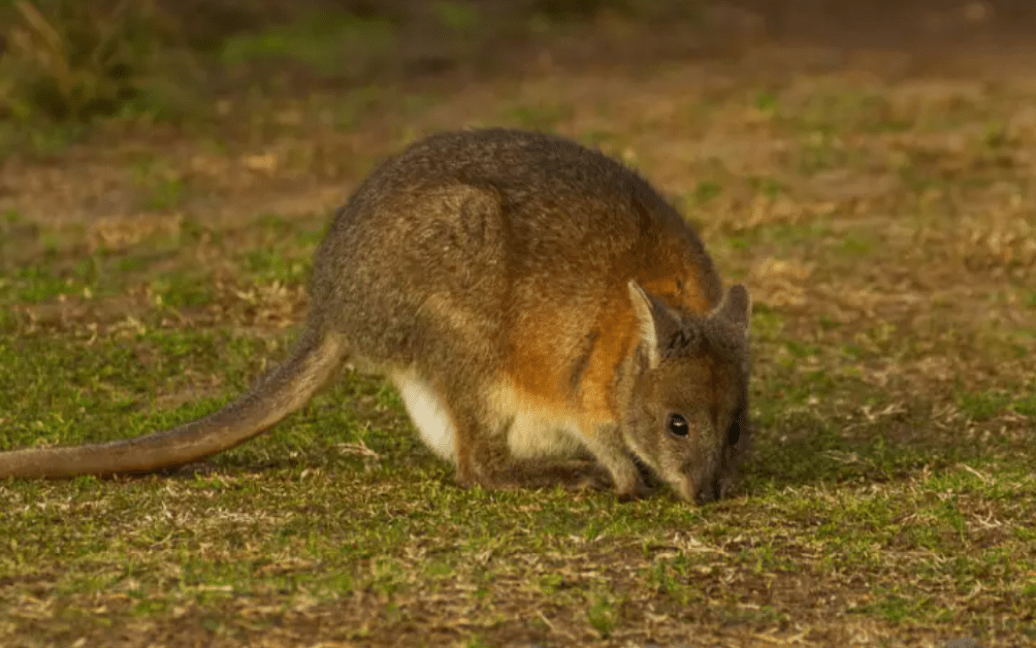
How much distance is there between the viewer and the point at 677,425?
21.9ft

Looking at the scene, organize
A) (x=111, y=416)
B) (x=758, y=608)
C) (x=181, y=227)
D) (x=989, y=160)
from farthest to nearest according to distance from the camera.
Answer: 1. (x=989, y=160)
2. (x=181, y=227)
3. (x=111, y=416)
4. (x=758, y=608)

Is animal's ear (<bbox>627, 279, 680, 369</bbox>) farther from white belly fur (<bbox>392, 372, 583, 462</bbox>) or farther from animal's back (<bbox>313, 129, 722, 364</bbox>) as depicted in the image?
white belly fur (<bbox>392, 372, 583, 462</bbox>)

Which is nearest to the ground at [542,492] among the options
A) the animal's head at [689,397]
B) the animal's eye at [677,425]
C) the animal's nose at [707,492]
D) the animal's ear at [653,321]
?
the animal's nose at [707,492]

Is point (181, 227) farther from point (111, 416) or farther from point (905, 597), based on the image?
point (905, 597)

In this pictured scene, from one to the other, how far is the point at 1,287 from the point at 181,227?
4.97ft

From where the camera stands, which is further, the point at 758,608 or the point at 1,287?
the point at 1,287

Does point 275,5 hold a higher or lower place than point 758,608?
higher

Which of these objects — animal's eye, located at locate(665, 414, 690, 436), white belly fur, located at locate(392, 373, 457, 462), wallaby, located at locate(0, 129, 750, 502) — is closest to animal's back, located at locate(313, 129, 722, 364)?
wallaby, located at locate(0, 129, 750, 502)

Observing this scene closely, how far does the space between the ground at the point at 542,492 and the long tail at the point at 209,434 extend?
0.10 metres

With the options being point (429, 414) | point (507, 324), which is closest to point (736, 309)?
point (507, 324)

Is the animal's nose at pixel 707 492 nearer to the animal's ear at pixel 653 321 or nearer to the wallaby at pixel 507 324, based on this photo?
the wallaby at pixel 507 324

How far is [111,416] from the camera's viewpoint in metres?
8.15

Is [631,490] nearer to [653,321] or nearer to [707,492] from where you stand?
[707,492]

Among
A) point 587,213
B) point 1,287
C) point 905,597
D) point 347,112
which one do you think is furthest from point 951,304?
point 347,112
